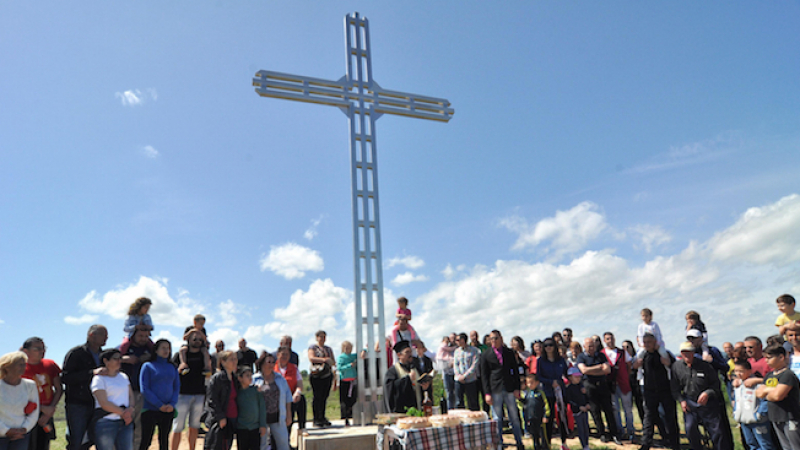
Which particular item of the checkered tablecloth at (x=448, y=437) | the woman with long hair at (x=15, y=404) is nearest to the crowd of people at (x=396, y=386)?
the woman with long hair at (x=15, y=404)

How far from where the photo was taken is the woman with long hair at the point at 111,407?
205 inches

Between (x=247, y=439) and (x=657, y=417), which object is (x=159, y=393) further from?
(x=657, y=417)

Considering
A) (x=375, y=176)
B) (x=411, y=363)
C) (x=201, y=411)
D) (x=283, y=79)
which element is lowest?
(x=201, y=411)

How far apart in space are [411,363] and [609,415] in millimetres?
4352

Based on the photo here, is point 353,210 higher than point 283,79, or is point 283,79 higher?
point 283,79

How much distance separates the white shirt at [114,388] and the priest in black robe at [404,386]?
3086mm

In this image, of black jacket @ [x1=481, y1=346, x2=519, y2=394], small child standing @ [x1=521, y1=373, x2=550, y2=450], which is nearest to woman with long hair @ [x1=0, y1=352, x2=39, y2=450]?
black jacket @ [x1=481, y1=346, x2=519, y2=394]

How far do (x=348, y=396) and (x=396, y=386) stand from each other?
220cm

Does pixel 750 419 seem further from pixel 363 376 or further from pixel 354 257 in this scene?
pixel 354 257

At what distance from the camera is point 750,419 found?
6.20m

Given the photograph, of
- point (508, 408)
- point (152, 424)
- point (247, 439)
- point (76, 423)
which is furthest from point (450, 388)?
point (76, 423)

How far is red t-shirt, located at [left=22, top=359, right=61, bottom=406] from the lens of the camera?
5.30 metres

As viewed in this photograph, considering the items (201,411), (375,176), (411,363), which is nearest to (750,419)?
(411,363)

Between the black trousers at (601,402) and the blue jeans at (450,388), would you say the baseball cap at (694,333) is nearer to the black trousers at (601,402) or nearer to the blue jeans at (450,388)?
the black trousers at (601,402)
